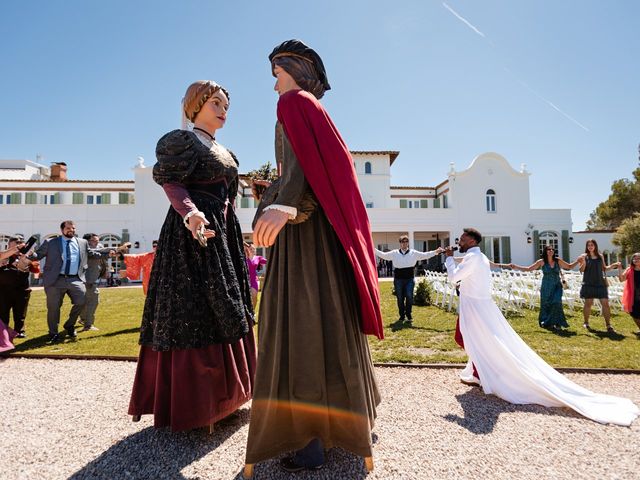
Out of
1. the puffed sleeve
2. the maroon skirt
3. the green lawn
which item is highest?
the puffed sleeve

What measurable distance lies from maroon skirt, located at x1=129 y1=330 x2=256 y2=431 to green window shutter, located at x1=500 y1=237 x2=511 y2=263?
102 ft

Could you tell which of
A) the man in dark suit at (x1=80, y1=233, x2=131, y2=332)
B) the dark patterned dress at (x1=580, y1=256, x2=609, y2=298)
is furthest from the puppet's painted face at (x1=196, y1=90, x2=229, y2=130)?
the dark patterned dress at (x1=580, y1=256, x2=609, y2=298)

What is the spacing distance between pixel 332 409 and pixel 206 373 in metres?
0.93

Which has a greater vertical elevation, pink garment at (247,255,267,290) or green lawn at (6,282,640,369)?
pink garment at (247,255,267,290)

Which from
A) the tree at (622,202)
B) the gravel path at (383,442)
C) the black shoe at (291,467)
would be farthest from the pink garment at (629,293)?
the tree at (622,202)

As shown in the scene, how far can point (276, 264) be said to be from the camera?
1985mm

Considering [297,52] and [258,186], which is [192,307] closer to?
[258,186]

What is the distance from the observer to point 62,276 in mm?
6277

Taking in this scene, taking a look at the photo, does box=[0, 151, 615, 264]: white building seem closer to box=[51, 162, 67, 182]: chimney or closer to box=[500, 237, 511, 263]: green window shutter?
box=[500, 237, 511, 263]: green window shutter

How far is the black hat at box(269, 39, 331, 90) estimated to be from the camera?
204 centimetres

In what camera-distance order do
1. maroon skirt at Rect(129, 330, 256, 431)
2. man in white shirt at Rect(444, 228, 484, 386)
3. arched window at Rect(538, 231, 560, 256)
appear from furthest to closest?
arched window at Rect(538, 231, 560, 256), man in white shirt at Rect(444, 228, 484, 386), maroon skirt at Rect(129, 330, 256, 431)

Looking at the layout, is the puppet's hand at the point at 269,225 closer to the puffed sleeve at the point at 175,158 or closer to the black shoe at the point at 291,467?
the puffed sleeve at the point at 175,158

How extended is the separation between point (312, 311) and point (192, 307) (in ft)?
3.00

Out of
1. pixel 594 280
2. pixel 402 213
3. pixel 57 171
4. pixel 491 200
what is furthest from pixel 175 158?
pixel 57 171
